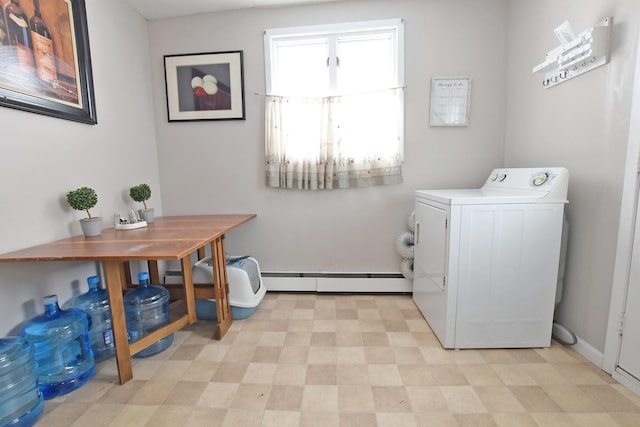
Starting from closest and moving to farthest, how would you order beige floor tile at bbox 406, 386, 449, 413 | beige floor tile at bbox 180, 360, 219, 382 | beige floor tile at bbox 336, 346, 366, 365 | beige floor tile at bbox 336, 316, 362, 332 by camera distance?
beige floor tile at bbox 406, 386, 449, 413, beige floor tile at bbox 180, 360, 219, 382, beige floor tile at bbox 336, 346, 366, 365, beige floor tile at bbox 336, 316, 362, 332

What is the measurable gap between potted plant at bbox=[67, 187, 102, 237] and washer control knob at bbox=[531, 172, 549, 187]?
2612mm

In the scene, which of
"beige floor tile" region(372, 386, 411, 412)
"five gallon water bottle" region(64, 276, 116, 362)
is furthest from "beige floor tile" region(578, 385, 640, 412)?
"five gallon water bottle" region(64, 276, 116, 362)

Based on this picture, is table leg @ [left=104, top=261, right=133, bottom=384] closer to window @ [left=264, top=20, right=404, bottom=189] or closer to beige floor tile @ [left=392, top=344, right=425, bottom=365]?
window @ [left=264, top=20, right=404, bottom=189]

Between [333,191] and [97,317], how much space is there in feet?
6.03

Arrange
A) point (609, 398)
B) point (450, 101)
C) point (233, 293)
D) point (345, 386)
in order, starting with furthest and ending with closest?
point (450, 101) → point (233, 293) → point (345, 386) → point (609, 398)

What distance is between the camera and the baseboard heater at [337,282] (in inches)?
92.8

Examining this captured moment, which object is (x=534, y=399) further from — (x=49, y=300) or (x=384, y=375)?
(x=49, y=300)

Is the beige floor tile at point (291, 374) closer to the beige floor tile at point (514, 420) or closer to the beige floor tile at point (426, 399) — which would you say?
the beige floor tile at point (426, 399)

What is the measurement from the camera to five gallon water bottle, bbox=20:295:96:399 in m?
1.29

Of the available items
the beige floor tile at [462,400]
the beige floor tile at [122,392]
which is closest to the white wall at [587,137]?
the beige floor tile at [462,400]

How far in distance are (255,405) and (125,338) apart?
29.5 inches

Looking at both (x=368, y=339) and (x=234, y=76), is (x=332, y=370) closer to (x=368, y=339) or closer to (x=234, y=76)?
(x=368, y=339)

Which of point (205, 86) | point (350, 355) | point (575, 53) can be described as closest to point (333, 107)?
point (205, 86)

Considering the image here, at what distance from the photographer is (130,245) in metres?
1.36
